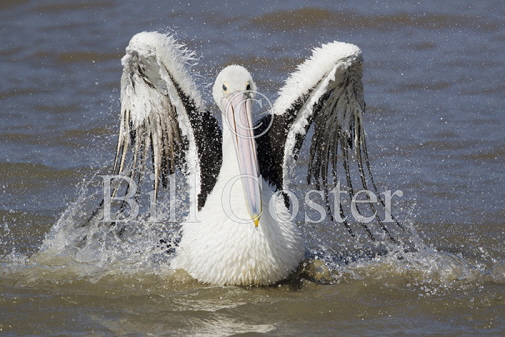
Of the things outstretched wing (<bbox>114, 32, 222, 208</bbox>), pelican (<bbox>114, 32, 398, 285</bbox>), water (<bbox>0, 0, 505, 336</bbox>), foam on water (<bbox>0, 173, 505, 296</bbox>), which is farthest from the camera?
foam on water (<bbox>0, 173, 505, 296</bbox>)

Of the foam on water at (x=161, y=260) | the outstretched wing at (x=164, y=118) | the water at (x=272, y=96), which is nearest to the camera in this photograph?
the water at (x=272, y=96)

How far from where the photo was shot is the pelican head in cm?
406

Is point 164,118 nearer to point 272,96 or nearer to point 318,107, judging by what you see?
point 318,107

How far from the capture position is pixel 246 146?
4152mm

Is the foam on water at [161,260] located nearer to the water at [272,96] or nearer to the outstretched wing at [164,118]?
the water at [272,96]

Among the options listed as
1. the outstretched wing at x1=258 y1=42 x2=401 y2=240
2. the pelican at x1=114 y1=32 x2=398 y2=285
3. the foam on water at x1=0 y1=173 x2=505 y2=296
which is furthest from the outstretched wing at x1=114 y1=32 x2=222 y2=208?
the foam on water at x1=0 y1=173 x2=505 y2=296

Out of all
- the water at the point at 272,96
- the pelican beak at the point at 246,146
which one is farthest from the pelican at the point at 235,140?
the water at the point at 272,96

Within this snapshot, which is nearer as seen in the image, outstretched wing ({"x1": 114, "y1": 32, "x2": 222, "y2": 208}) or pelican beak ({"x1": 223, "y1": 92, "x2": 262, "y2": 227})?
pelican beak ({"x1": 223, "y1": 92, "x2": 262, "y2": 227})

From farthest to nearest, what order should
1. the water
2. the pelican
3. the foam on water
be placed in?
the foam on water < the pelican < the water

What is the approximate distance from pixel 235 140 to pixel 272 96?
135 inches

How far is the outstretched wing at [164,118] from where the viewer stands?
4348 mm

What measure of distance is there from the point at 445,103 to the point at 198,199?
4.03 metres

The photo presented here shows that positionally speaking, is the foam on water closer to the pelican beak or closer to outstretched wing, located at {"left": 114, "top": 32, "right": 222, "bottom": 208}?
outstretched wing, located at {"left": 114, "top": 32, "right": 222, "bottom": 208}

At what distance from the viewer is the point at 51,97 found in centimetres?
832
